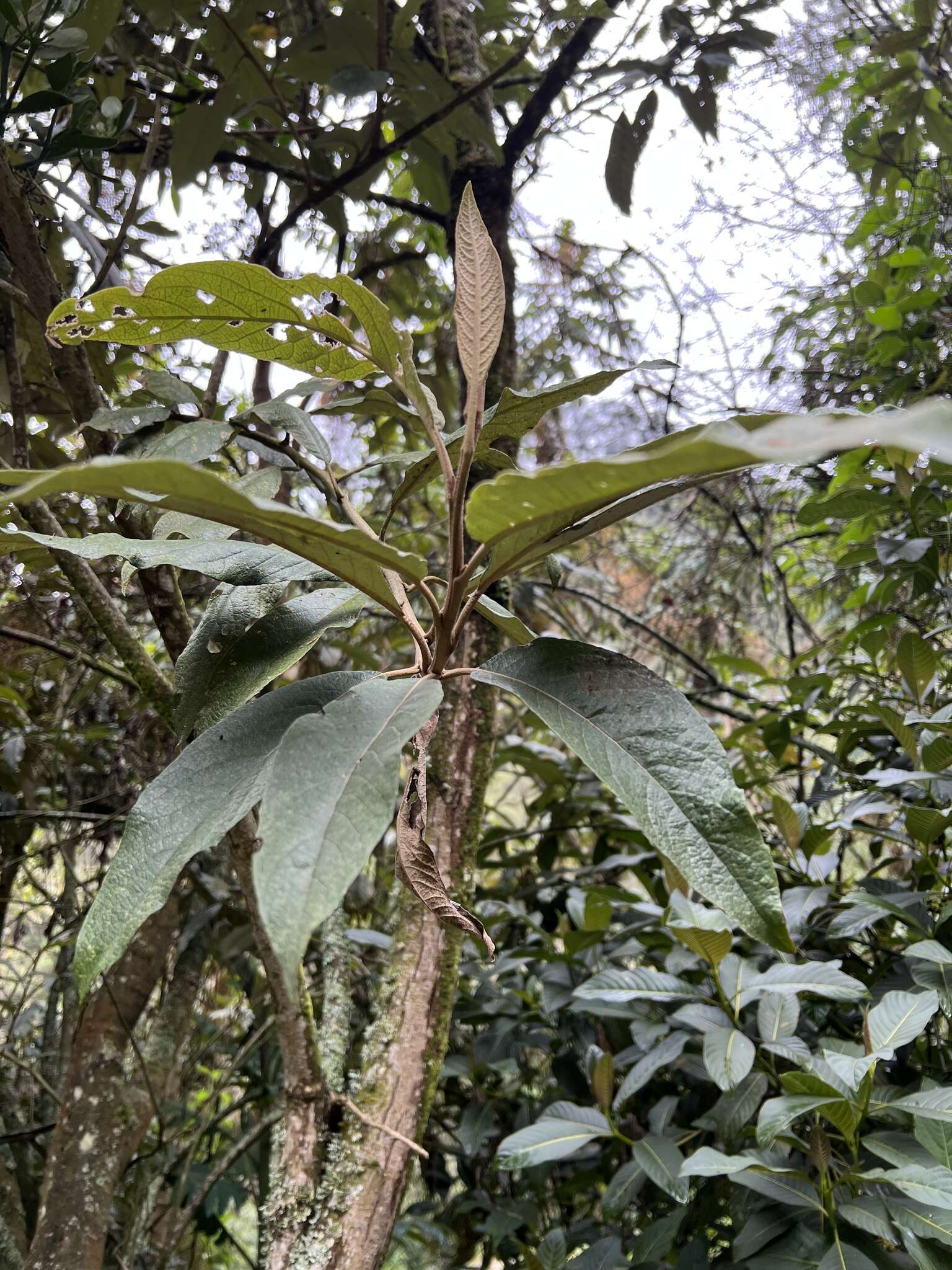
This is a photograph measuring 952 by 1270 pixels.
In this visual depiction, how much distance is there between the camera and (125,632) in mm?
637

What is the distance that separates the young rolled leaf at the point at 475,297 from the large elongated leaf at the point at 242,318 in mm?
44

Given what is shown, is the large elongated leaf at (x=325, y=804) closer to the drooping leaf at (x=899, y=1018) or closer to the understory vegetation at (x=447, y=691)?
the understory vegetation at (x=447, y=691)

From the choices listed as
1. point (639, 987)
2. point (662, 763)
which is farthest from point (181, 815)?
point (639, 987)

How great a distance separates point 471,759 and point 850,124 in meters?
1.50

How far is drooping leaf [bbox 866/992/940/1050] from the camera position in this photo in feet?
2.08

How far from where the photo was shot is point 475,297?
437 mm

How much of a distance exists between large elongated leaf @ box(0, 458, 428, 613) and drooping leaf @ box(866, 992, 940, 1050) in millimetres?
532

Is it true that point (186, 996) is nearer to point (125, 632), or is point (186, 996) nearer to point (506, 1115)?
point (506, 1115)

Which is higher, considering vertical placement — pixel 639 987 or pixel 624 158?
pixel 624 158

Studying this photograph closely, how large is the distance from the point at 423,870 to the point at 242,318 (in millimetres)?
318

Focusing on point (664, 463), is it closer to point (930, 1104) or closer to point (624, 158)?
point (930, 1104)

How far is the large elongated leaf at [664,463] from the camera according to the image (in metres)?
0.23

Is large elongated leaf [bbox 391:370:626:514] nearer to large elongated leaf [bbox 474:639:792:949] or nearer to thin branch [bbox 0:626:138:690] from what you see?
large elongated leaf [bbox 474:639:792:949]

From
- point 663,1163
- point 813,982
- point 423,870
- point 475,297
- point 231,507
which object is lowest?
point 663,1163
